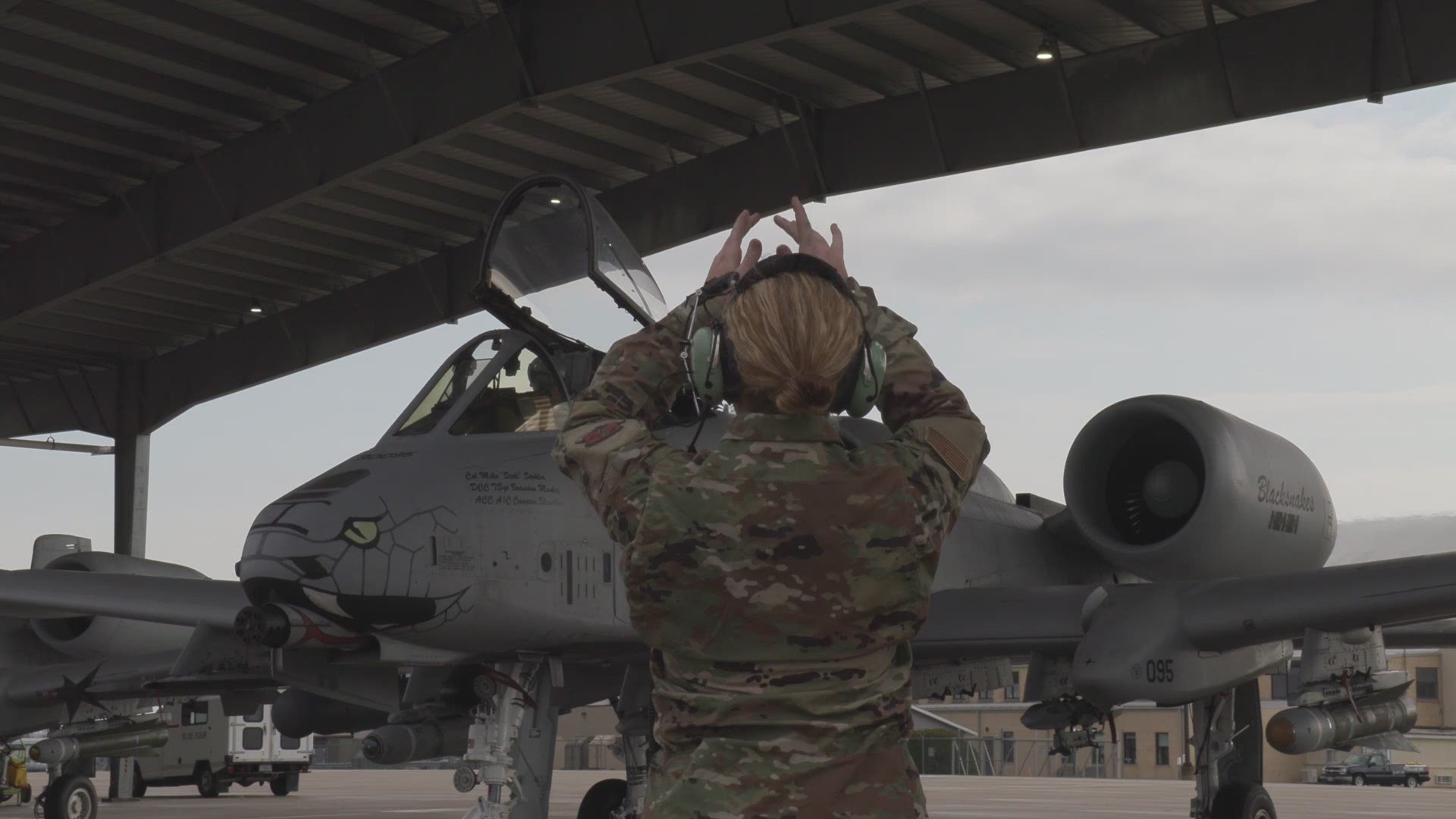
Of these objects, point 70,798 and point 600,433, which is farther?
point 70,798

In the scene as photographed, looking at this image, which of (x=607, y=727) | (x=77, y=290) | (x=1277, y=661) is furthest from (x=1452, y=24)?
(x=607, y=727)

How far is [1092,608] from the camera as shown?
7.71m

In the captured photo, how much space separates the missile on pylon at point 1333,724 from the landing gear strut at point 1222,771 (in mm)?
535

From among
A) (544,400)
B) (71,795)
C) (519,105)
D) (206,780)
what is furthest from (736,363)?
(206,780)

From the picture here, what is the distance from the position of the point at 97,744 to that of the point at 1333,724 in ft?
34.1

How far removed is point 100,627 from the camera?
12.7m

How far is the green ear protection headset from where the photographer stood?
2102 mm

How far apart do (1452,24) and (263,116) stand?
33.0 ft

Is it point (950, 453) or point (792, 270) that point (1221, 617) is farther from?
point (792, 270)

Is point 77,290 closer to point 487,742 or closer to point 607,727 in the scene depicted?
point 487,742

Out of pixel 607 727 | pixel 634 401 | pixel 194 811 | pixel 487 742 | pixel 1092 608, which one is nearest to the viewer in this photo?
pixel 634 401

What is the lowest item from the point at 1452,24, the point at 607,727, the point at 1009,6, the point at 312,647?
the point at 607,727

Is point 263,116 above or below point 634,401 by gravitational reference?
above

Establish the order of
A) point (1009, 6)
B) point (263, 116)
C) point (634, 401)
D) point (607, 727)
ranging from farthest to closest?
point (607, 727)
point (263, 116)
point (1009, 6)
point (634, 401)
